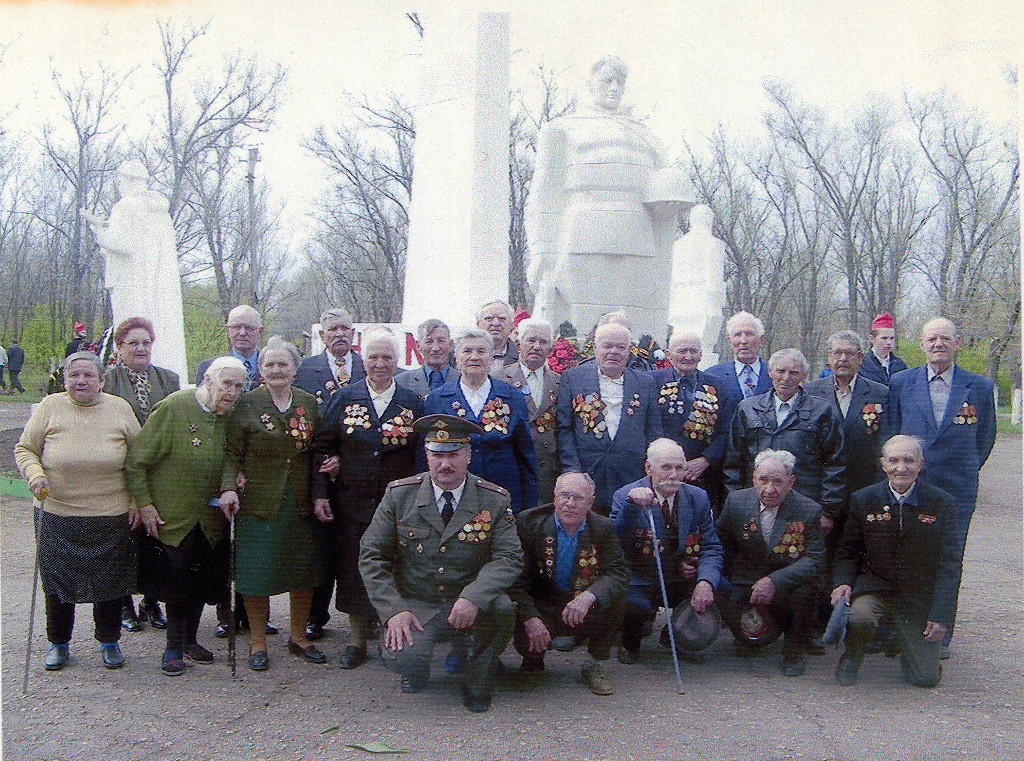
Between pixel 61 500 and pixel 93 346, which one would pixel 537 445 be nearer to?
pixel 61 500

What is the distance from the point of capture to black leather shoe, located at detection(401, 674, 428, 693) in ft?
11.0

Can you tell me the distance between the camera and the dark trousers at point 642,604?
12.3 feet

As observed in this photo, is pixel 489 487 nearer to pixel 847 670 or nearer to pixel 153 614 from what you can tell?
pixel 847 670

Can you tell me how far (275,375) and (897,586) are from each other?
266 cm

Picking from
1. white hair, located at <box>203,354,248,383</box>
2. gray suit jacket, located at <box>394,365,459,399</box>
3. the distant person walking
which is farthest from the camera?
the distant person walking

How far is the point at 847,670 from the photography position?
359 cm

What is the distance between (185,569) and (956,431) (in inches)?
128

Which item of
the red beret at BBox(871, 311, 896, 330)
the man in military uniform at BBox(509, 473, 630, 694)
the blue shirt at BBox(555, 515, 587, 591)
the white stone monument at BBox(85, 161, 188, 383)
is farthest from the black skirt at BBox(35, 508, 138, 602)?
the white stone monument at BBox(85, 161, 188, 383)

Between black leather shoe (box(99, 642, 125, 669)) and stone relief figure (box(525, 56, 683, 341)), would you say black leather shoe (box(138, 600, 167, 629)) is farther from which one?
stone relief figure (box(525, 56, 683, 341))

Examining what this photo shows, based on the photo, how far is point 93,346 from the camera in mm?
7109

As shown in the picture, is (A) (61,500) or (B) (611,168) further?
(B) (611,168)

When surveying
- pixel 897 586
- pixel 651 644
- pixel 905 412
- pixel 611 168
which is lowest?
pixel 651 644

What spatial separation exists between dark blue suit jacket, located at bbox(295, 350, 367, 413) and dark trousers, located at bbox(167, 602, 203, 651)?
1077mm

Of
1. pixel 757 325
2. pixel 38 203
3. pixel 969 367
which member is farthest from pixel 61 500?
pixel 38 203
